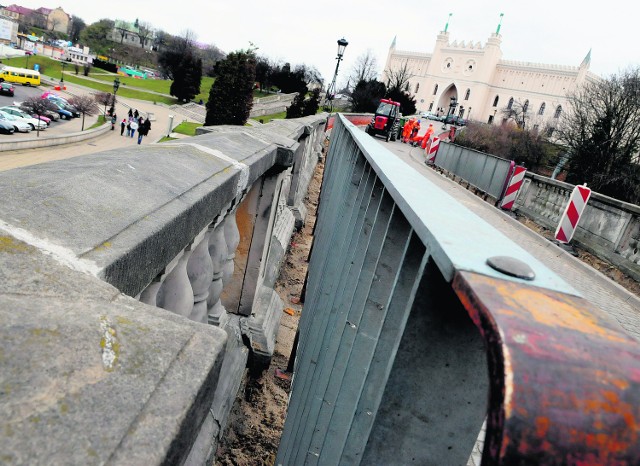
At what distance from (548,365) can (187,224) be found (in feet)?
4.32

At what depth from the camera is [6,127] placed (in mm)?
30781

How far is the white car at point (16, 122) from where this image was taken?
31.8 m

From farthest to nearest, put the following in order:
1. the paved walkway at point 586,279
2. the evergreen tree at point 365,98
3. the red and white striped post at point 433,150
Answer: the evergreen tree at point 365,98 → the red and white striped post at point 433,150 → the paved walkway at point 586,279

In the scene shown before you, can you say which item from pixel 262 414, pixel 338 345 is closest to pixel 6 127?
pixel 262 414

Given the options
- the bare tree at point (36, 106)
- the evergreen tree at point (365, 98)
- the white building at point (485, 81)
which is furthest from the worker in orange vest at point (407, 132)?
the white building at point (485, 81)

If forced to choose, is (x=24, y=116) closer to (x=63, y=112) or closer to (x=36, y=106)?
(x=36, y=106)

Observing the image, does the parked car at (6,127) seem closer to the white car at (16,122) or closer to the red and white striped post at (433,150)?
the white car at (16,122)

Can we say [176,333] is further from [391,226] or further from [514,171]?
[514,171]

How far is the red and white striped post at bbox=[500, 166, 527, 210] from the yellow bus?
2362 inches

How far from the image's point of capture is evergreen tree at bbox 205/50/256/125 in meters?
32.6

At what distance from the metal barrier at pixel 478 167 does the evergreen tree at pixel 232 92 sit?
14.3 metres

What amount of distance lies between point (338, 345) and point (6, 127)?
35.3 meters

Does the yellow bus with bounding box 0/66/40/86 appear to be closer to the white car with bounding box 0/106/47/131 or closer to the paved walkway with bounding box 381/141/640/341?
the white car with bounding box 0/106/47/131

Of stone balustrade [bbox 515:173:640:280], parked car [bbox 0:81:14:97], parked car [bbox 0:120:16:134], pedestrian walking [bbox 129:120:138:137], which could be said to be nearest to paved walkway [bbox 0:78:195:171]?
pedestrian walking [bbox 129:120:138:137]
